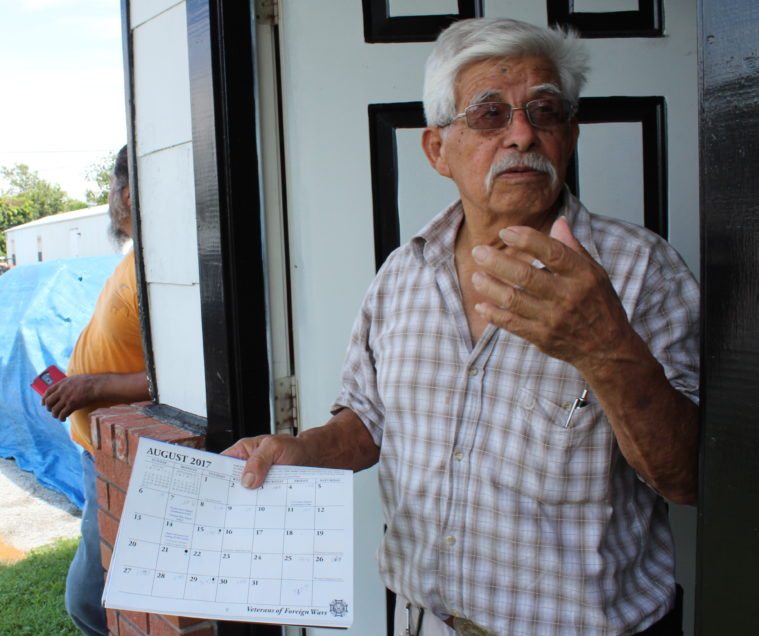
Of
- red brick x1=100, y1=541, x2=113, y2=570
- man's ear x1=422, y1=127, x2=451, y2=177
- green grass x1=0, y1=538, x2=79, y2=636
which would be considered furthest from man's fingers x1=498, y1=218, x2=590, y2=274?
green grass x1=0, y1=538, x2=79, y2=636

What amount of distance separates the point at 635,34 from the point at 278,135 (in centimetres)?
109

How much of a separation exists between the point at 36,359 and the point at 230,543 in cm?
619

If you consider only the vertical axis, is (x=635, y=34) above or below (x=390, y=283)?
above

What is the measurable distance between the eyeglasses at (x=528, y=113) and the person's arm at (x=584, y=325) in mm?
597

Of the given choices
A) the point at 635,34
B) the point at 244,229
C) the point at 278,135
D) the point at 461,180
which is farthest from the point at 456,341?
the point at 635,34

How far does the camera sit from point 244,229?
2.19 m

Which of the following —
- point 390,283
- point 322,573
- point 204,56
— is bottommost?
point 322,573

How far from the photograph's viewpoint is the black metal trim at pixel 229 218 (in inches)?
83.7

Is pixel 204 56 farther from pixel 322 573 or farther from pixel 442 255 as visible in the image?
pixel 322 573

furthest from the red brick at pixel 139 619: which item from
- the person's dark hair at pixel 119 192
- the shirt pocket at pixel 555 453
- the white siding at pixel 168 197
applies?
the person's dark hair at pixel 119 192

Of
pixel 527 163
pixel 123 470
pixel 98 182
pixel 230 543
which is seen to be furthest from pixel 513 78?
pixel 98 182

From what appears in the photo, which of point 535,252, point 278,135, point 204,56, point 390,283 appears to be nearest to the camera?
point 535,252

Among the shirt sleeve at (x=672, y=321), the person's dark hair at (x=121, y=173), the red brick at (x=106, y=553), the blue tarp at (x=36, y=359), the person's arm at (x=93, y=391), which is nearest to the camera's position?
the shirt sleeve at (x=672, y=321)

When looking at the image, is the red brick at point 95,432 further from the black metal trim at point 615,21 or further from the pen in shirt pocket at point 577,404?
the black metal trim at point 615,21
